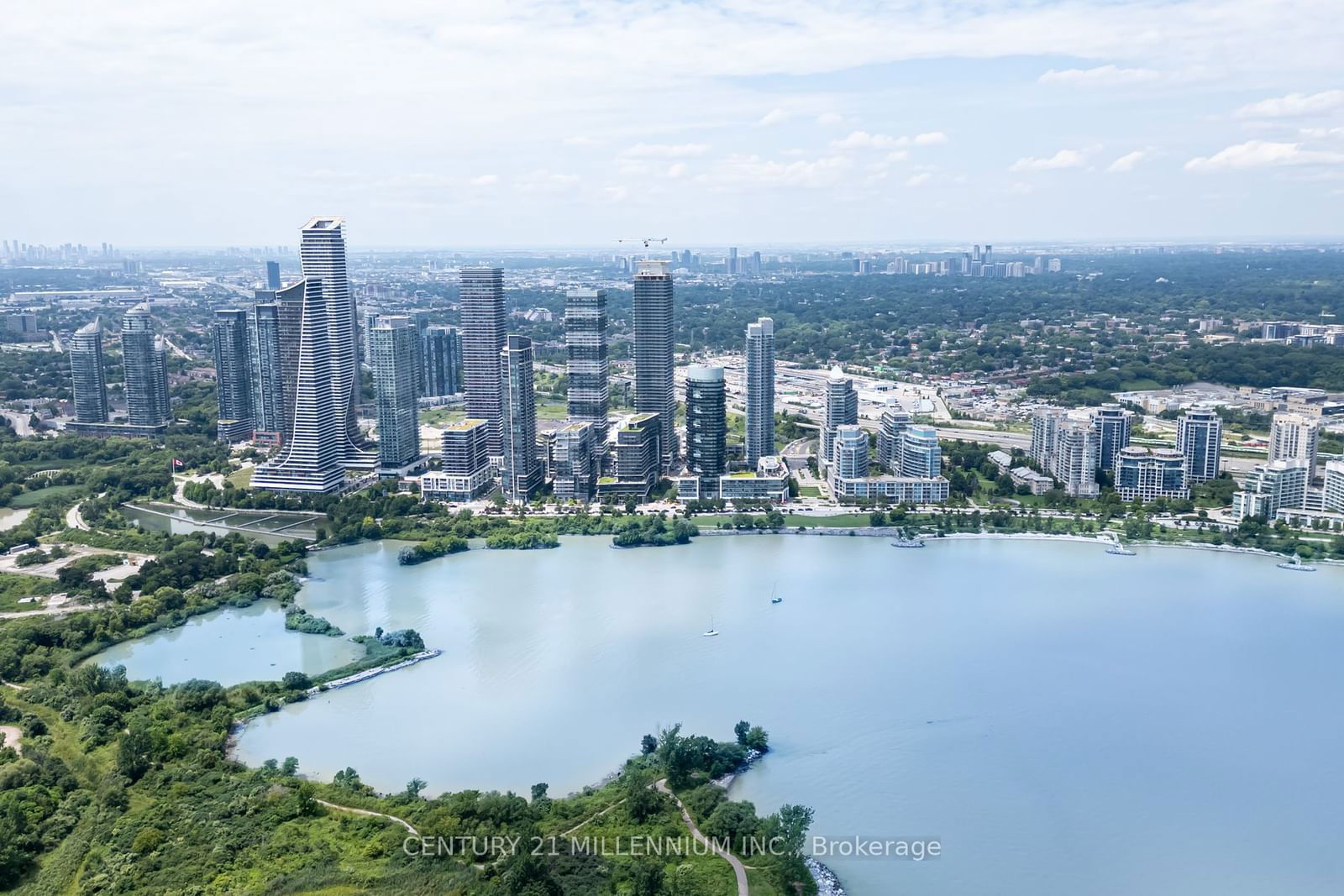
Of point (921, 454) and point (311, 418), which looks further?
point (311, 418)

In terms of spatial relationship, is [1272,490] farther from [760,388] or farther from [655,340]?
[655,340]

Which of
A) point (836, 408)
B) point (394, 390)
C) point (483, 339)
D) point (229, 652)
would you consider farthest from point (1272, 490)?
point (229, 652)

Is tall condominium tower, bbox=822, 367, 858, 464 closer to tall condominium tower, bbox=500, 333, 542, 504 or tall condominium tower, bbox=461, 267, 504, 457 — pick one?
tall condominium tower, bbox=500, 333, 542, 504

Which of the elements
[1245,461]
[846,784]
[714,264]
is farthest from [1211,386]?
[714,264]

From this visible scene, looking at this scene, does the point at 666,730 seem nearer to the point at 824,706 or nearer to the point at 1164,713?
the point at 824,706

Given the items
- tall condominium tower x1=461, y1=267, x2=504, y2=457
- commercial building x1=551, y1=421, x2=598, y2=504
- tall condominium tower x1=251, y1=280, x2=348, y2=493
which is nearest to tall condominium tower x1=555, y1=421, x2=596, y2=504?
commercial building x1=551, y1=421, x2=598, y2=504

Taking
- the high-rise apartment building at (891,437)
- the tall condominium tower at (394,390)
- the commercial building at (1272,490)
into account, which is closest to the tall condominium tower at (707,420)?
the high-rise apartment building at (891,437)

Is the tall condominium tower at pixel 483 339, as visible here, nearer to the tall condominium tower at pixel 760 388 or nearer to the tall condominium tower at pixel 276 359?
the tall condominium tower at pixel 276 359
